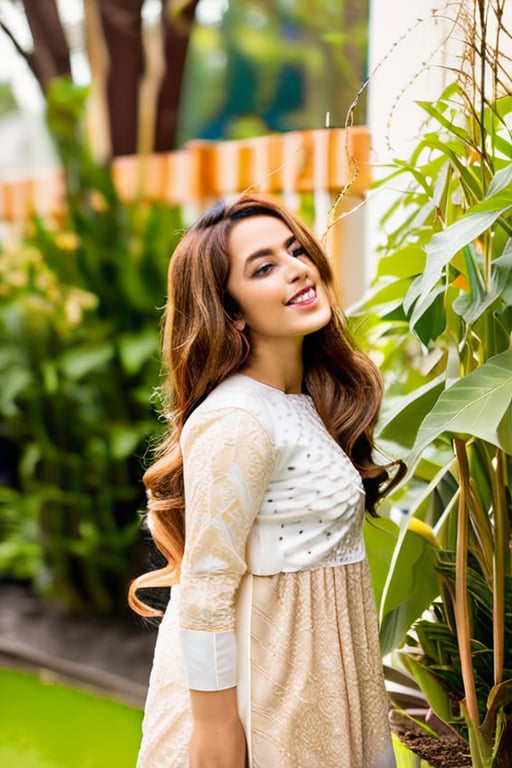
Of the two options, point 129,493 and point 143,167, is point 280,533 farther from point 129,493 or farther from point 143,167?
point 143,167

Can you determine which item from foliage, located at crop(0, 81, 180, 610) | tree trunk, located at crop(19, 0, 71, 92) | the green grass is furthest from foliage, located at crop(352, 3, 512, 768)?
tree trunk, located at crop(19, 0, 71, 92)

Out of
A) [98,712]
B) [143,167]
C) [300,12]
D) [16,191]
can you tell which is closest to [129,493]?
[98,712]

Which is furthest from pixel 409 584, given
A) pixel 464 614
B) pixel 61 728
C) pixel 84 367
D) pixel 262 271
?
pixel 84 367

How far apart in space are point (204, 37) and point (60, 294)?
1267 millimetres

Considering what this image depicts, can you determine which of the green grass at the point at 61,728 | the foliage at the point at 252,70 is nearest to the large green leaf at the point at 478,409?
the green grass at the point at 61,728

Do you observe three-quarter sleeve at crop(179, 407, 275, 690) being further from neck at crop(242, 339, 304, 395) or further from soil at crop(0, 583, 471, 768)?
soil at crop(0, 583, 471, 768)

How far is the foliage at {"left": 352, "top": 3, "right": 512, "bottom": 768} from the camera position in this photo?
3.15ft

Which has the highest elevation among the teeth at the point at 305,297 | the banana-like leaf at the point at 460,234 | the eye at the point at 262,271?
the banana-like leaf at the point at 460,234

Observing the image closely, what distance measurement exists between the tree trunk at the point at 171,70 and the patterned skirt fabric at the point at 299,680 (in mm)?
2147

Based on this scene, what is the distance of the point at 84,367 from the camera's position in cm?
248

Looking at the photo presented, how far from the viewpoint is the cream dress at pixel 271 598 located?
0.96m

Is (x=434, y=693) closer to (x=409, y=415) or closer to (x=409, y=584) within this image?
(x=409, y=584)

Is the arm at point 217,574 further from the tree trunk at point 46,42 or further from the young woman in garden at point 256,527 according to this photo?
the tree trunk at point 46,42

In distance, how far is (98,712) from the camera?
2334 mm
